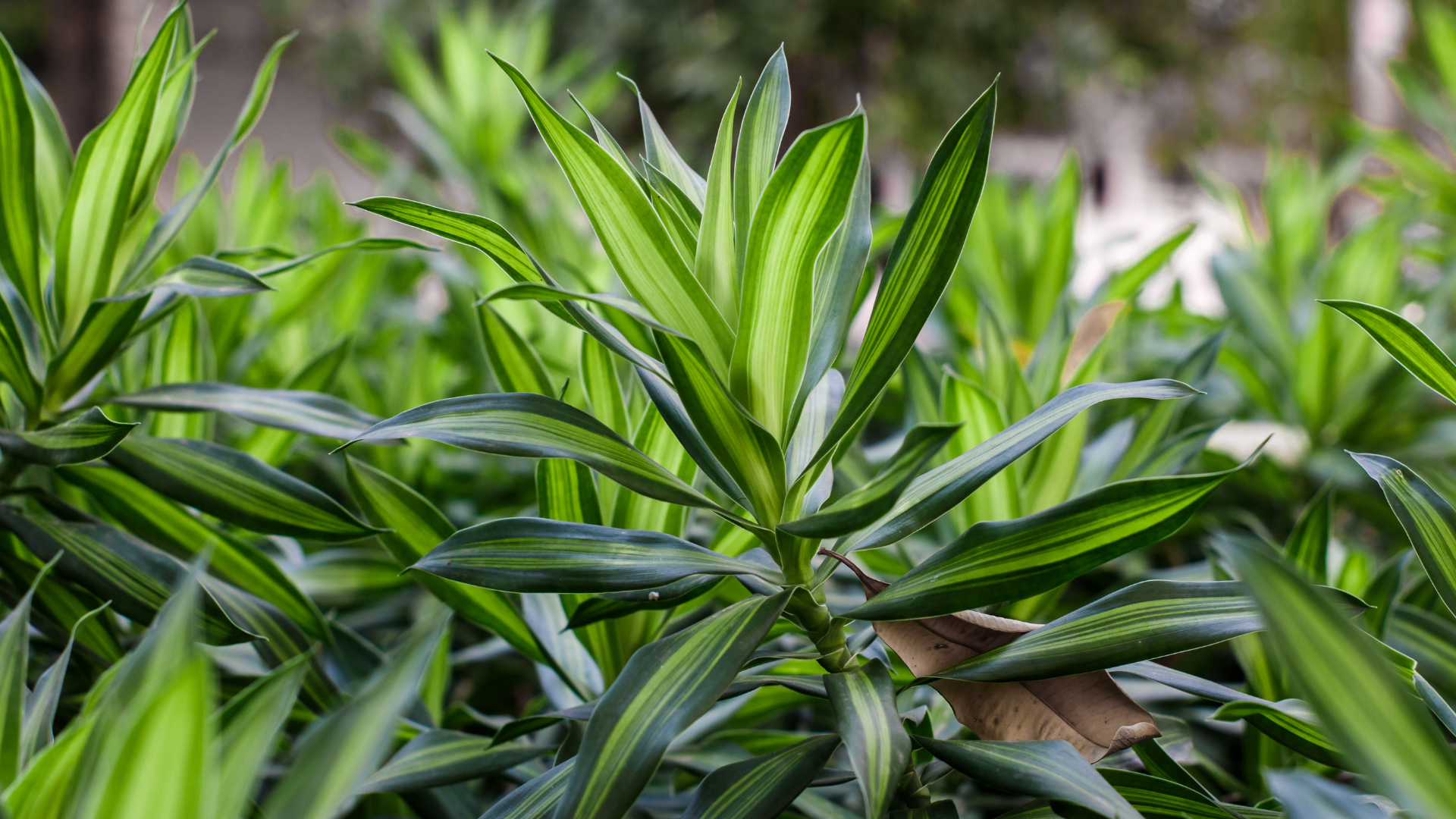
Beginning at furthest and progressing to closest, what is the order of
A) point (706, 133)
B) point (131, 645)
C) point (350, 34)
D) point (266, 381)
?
point (350, 34), point (706, 133), point (266, 381), point (131, 645)

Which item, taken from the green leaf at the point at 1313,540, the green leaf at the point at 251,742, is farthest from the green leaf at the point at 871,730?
the green leaf at the point at 1313,540

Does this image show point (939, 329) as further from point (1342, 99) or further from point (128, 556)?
point (1342, 99)

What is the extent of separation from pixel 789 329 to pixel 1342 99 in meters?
6.03

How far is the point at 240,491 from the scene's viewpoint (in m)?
0.54

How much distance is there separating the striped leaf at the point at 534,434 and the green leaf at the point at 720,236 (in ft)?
0.29

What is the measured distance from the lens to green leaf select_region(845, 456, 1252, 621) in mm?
392

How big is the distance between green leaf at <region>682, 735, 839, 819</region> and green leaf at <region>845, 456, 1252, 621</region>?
0.07m

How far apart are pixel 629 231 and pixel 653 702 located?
0.22 m

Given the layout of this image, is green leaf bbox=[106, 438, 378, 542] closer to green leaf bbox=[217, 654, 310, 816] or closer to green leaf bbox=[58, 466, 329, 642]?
green leaf bbox=[58, 466, 329, 642]

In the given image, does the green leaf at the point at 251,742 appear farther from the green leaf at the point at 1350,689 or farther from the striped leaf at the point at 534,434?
the green leaf at the point at 1350,689

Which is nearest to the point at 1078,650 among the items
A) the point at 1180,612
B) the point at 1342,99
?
the point at 1180,612

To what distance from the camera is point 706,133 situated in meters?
4.88

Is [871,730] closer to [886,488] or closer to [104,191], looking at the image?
[886,488]

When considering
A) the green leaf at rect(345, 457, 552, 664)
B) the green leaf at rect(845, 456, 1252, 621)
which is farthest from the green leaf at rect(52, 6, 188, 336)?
the green leaf at rect(845, 456, 1252, 621)
